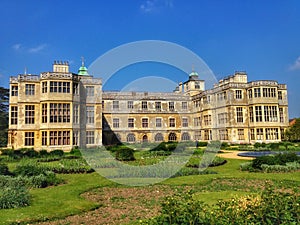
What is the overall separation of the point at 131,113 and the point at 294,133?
24583 mm

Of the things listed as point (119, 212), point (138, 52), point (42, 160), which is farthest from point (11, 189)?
point (42, 160)

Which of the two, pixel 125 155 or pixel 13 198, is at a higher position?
pixel 125 155

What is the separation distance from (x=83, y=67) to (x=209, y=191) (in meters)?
40.5

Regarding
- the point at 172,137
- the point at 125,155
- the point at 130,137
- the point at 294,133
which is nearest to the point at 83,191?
the point at 125,155

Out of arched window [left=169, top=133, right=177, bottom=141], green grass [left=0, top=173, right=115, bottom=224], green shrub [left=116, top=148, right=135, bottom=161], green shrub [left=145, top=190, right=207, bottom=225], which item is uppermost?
arched window [left=169, top=133, right=177, bottom=141]

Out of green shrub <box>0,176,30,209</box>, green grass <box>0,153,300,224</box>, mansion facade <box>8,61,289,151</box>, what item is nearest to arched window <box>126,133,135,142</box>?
mansion facade <box>8,61,289,151</box>

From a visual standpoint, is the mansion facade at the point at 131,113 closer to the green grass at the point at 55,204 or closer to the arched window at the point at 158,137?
the arched window at the point at 158,137

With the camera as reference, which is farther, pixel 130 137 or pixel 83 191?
pixel 130 137

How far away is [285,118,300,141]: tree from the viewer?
34.2m

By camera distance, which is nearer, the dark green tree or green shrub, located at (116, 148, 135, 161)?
green shrub, located at (116, 148, 135, 161)

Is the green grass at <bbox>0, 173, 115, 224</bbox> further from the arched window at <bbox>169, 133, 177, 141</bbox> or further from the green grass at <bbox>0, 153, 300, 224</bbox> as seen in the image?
the arched window at <bbox>169, 133, 177, 141</bbox>

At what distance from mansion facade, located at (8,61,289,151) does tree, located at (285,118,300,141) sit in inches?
55.9

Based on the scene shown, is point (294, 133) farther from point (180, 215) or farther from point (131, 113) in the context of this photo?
point (180, 215)

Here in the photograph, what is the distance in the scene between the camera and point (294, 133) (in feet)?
113
